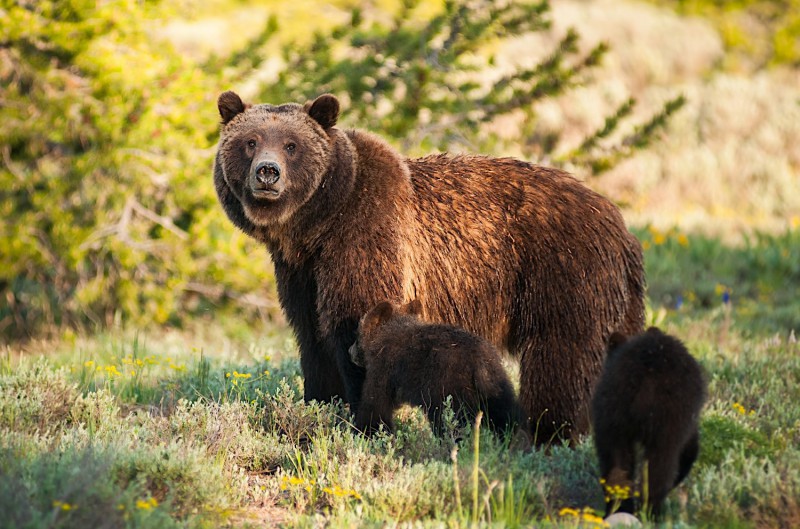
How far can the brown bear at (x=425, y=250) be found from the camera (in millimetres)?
6324

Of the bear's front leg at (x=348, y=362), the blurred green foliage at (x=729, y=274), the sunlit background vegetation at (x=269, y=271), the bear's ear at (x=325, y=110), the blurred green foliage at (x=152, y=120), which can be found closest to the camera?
the sunlit background vegetation at (x=269, y=271)

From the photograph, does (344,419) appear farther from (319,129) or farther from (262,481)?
(319,129)

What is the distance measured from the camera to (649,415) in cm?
480

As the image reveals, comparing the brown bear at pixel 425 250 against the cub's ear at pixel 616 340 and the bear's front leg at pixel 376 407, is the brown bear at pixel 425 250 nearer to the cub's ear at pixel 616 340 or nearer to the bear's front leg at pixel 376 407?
the bear's front leg at pixel 376 407

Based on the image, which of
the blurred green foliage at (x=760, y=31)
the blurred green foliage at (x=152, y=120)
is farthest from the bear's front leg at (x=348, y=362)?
the blurred green foliage at (x=760, y=31)

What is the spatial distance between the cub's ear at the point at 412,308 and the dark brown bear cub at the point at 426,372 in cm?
10

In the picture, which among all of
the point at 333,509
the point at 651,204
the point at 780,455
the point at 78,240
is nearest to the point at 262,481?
the point at 333,509

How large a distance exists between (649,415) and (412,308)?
191 cm

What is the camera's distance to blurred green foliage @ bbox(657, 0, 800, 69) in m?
27.9

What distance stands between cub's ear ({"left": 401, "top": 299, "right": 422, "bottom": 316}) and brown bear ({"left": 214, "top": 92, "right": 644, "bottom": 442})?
0.10 meters

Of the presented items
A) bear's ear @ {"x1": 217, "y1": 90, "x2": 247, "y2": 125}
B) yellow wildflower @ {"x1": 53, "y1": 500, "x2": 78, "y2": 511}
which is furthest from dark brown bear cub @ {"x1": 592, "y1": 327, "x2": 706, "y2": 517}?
bear's ear @ {"x1": 217, "y1": 90, "x2": 247, "y2": 125}

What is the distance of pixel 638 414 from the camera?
483cm

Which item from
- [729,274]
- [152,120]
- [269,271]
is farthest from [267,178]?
[729,274]

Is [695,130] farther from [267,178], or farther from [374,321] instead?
[374,321]
